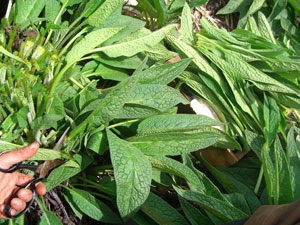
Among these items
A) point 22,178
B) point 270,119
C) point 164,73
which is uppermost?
point 164,73

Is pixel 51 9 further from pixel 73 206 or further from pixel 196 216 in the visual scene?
pixel 196 216

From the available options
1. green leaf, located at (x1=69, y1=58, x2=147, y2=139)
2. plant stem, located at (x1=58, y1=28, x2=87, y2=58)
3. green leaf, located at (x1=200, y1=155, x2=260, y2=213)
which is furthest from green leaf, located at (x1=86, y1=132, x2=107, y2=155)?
green leaf, located at (x1=200, y1=155, x2=260, y2=213)

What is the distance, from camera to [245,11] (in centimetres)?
152

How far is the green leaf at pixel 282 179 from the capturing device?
35.2 inches

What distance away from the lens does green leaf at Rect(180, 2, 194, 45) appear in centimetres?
115

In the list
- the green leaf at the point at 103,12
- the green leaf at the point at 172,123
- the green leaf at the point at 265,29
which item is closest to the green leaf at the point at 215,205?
the green leaf at the point at 172,123

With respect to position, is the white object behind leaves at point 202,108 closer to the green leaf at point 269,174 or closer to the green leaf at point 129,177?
the green leaf at point 269,174

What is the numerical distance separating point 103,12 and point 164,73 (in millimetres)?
246

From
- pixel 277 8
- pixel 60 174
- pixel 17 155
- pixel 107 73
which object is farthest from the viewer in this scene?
pixel 277 8

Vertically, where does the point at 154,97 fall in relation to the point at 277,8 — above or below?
below

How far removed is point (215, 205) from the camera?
85cm

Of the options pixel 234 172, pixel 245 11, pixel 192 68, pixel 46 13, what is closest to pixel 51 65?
pixel 46 13

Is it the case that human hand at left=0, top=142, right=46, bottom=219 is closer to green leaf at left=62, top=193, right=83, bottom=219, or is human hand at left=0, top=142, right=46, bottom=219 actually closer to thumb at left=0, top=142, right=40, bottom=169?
thumb at left=0, top=142, right=40, bottom=169

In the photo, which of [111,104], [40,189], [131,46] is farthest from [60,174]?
[131,46]
